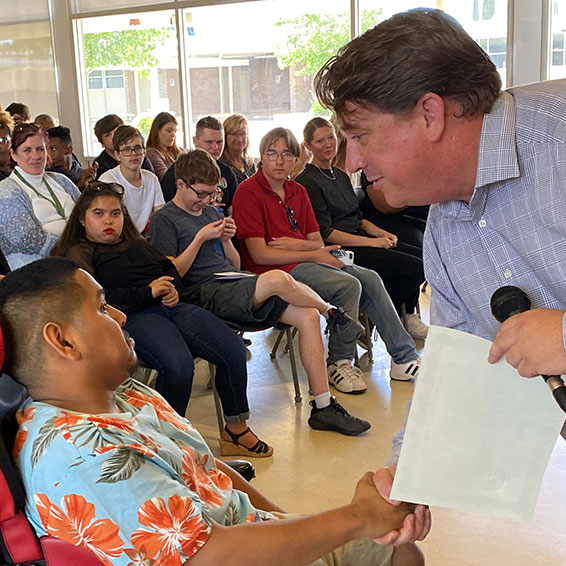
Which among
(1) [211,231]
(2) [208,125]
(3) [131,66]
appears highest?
(3) [131,66]

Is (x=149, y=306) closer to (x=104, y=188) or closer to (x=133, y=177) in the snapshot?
(x=104, y=188)

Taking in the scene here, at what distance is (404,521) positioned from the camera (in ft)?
4.77

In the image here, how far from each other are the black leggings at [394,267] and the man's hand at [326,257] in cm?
34

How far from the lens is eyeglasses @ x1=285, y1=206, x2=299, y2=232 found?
4.23m

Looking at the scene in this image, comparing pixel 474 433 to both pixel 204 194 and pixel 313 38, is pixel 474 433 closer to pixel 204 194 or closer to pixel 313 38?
pixel 204 194

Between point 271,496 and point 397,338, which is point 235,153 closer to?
point 397,338

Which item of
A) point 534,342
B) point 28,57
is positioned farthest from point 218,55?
point 534,342

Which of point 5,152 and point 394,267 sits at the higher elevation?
point 5,152

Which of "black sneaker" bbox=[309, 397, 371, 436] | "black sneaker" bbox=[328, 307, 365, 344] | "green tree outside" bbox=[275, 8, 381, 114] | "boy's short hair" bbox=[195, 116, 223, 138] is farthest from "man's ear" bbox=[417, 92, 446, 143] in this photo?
"green tree outside" bbox=[275, 8, 381, 114]

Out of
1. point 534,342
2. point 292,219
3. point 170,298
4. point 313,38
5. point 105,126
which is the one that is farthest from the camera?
point 313,38

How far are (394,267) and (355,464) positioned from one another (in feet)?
5.65

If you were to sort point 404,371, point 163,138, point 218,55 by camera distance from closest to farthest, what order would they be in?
1. point 404,371
2. point 163,138
3. point 218,55

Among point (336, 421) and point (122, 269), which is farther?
point (336, 421)

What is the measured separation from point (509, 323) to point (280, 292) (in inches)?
97.6
